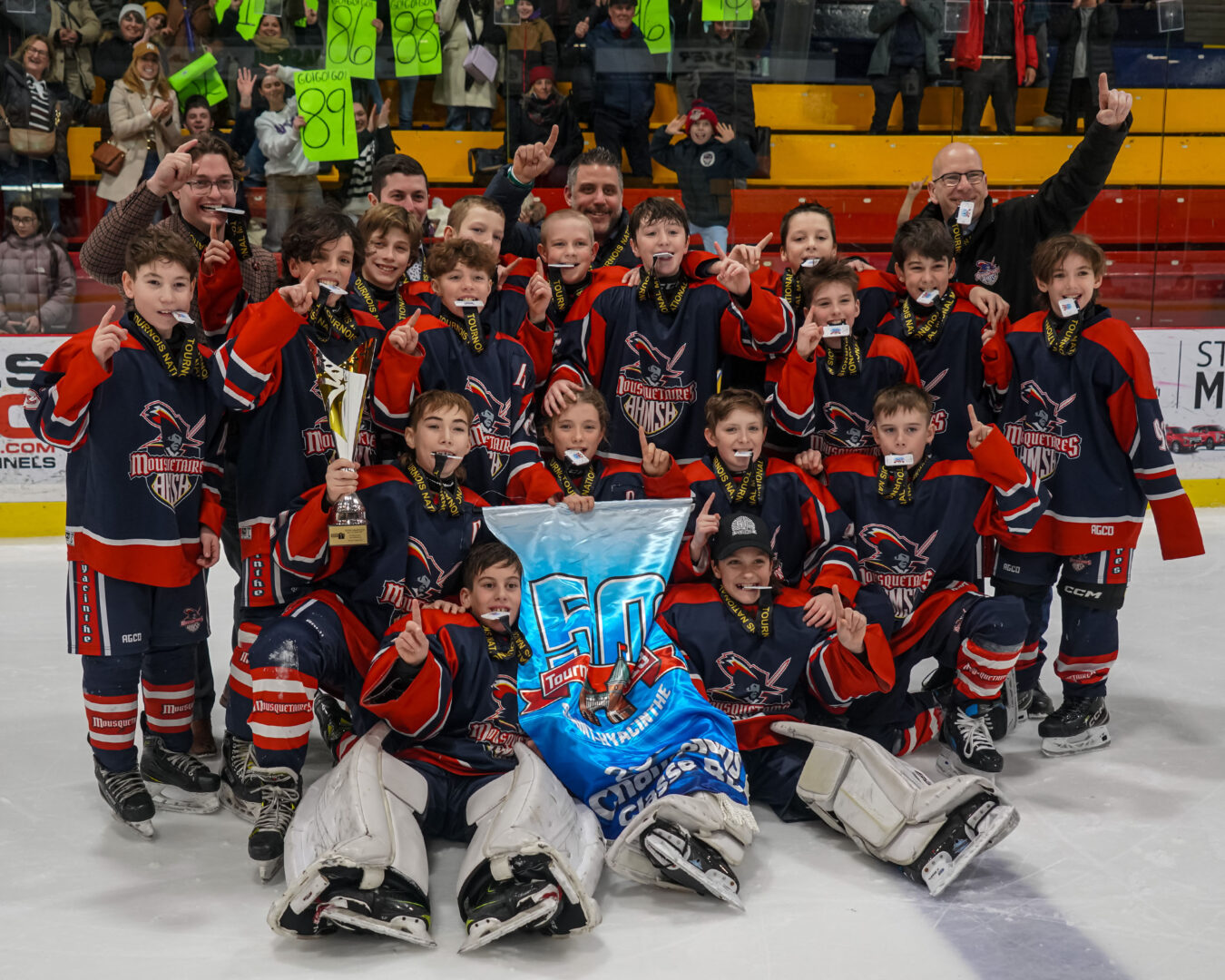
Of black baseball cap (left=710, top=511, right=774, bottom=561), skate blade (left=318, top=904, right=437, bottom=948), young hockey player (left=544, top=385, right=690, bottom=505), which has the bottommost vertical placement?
skate blade (left=318, top=904, right=437, bottom=948)

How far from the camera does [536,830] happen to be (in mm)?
2375

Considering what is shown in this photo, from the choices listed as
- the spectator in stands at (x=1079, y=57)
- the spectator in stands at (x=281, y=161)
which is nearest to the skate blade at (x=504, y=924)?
the spectator in stands at (x=281, y=161)

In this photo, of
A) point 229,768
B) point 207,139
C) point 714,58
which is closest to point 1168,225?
point 714,58

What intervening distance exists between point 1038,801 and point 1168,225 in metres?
4.16

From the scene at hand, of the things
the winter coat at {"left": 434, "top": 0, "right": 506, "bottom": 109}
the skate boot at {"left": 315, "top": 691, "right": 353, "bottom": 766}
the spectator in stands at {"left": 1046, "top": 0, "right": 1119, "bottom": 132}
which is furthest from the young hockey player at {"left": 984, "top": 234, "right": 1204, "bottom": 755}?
the winter coat at {"left": 434, "top": 0, "right": 506, "bottom": 109}

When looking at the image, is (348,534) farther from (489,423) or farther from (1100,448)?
(1100,448)

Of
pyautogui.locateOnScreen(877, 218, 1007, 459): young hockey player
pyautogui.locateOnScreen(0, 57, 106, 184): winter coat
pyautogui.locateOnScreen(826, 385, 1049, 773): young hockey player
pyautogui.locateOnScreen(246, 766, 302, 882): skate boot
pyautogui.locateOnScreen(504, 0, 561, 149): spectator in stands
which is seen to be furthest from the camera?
pyautogui.locateOnScreen(504, 0, 561, 149): spectator in stands

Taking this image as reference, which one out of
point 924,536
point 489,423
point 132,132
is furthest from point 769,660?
point 132,132

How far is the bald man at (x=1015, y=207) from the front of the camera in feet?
12.2

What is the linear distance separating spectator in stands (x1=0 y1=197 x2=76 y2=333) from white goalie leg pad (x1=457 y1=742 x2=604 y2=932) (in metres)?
3.92

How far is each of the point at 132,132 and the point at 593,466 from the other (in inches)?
148

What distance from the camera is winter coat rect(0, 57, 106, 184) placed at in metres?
5.67

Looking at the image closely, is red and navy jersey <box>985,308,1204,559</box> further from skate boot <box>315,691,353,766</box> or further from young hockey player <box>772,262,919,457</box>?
skate boot <box>315,691,353,766</box>

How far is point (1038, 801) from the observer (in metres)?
2.95
